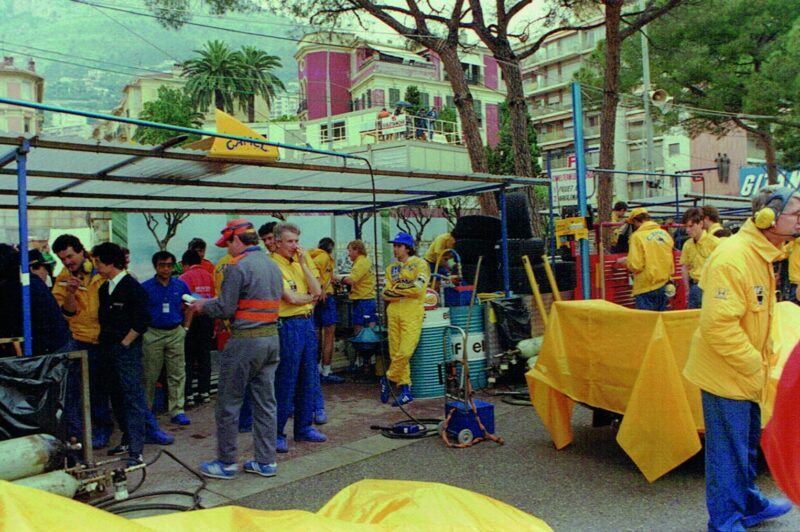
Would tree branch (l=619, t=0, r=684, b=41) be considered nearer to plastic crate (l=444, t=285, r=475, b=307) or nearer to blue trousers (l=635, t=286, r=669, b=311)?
blue trousers (l=635, t=286, r=669, b=311)

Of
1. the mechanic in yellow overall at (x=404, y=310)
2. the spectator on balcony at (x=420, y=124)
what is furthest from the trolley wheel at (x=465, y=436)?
the spectator on balcony at (x=420, y=124)

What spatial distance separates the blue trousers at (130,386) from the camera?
5449mm

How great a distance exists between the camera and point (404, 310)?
294 inches

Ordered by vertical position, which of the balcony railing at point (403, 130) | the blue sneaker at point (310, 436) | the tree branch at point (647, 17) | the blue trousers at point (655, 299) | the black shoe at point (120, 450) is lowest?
the blue sneaker at point (310, 436)

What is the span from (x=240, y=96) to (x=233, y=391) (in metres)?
68.3

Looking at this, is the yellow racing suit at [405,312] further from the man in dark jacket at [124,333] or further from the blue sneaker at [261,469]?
the man in dark jacket at [124,333]

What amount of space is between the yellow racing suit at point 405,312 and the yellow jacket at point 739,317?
399 centimetres

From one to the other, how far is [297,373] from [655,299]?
4.89 meters

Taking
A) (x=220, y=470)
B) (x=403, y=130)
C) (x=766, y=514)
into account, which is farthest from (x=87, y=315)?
(x=403, y=130)

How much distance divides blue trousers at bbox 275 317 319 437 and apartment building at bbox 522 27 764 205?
81.3ft

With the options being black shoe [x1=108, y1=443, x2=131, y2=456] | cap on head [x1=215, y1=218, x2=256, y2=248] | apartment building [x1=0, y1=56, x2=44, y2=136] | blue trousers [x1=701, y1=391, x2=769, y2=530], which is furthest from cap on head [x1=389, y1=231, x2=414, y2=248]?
apartment building [x1=0, y1=56, x2=44, y2=136]

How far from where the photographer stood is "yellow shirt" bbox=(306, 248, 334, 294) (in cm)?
867

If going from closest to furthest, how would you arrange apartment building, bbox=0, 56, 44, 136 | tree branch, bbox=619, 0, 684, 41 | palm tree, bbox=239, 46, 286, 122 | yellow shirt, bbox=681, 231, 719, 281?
1. yellow shirt, bbox=681, 231, 719, 281
2. tree branch, bbox=619, 0, 684, 41
3. palm tree, bbox=239, 46, 286, 122
4. apartment building, bbox=0, 56, 44, 136

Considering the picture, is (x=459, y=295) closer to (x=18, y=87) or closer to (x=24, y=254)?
(x=24, y=254)
